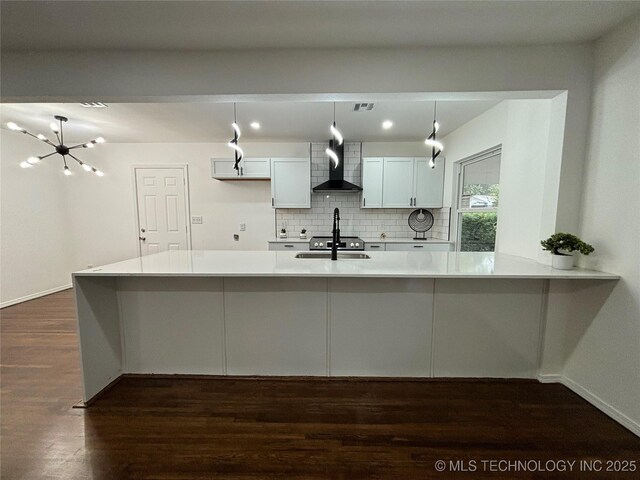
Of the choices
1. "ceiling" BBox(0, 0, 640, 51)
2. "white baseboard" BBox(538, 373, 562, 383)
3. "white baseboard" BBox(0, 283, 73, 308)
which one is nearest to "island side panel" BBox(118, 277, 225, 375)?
"ceiling" BBox(0, 0, 640, 51)

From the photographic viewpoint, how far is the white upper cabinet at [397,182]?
4113 millimetres

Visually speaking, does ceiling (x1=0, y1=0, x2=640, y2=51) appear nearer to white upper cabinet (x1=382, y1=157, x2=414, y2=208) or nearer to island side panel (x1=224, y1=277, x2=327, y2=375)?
island side panel (x1=224, y1=277, x2=327, y2=375)

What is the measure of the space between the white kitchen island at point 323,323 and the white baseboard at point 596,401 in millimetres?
124

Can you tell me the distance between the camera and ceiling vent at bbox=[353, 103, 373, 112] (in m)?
2.77

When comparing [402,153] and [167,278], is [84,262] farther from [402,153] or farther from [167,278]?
[402,153]

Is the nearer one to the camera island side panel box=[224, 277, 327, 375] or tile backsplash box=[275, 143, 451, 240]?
island side panel box=[224, 277, 327, 375]

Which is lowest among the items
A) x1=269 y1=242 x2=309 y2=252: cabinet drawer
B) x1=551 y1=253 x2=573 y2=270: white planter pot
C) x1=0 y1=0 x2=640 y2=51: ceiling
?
x1=269 y1=242 x2=309 y2=252: cabinet drawer

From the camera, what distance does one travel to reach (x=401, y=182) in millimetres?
4145

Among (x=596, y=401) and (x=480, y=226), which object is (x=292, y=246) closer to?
(x=480, y=226)

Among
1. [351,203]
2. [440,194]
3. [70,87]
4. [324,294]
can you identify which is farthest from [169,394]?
[440,194]

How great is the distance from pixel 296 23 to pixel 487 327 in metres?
2.48

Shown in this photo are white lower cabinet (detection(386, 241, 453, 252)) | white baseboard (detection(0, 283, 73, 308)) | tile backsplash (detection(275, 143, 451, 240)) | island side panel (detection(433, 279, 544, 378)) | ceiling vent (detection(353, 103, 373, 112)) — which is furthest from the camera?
tile backsplash (detection(275, 143, 451, 240))

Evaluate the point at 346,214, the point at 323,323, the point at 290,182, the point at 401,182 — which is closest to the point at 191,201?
the point at 290,182

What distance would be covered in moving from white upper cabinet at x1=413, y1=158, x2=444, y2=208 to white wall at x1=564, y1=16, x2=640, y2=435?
226 cm
